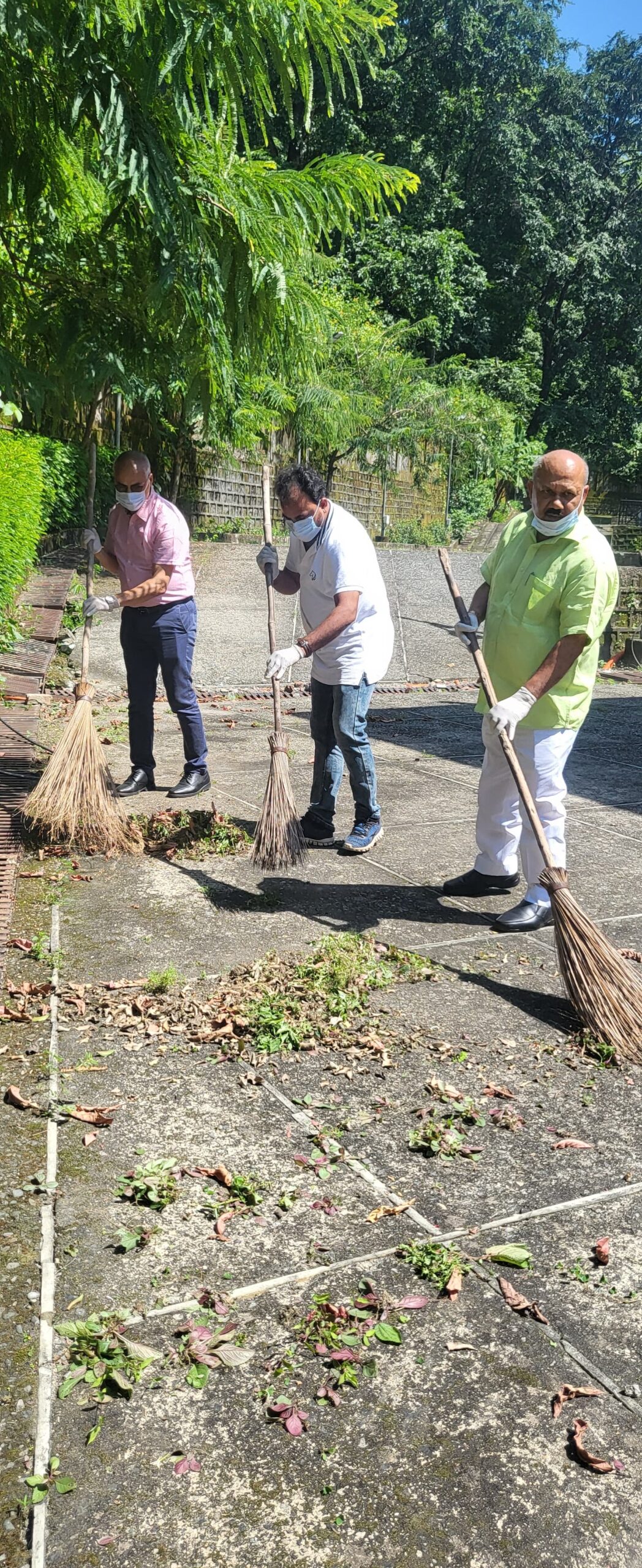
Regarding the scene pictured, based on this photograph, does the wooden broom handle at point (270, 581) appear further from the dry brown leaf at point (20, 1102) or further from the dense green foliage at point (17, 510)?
the dense green foliage at point (17, 510)

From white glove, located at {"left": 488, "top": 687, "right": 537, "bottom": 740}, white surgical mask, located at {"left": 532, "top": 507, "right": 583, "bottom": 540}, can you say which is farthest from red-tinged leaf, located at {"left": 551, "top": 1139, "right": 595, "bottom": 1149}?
white surgical mask, located at {"left": 532, "top": 507, "right": 583, "bottom": 540}

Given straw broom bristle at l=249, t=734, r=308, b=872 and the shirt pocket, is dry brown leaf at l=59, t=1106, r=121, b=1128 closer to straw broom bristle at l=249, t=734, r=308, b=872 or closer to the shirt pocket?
straw broom bristle at l=249, t=734, r=308, b=872

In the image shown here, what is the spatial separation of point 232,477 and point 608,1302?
16.6 m

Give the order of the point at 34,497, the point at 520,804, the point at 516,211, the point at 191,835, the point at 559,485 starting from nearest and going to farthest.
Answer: the point at 559,485 → the point at 520,804 → the point at 191,835 → the point at 34,497 → the point at 516,211

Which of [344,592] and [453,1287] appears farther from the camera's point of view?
[344,592]

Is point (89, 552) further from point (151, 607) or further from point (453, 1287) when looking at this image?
point (453, 1287)

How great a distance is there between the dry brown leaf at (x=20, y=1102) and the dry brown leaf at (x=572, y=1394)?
1.66 meters

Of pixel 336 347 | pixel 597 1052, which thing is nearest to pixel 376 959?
pixel 597 1052

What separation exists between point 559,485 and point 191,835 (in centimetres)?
262

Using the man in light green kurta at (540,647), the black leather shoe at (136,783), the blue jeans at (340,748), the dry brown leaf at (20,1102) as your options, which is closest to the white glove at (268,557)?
the blue jeans at (340,748)

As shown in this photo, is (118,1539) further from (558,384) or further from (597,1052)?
(558,384)

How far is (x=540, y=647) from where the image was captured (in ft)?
16.7

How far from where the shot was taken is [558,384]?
40.4 m

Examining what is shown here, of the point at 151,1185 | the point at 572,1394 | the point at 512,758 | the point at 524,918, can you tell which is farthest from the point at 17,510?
the point at 572,1394
